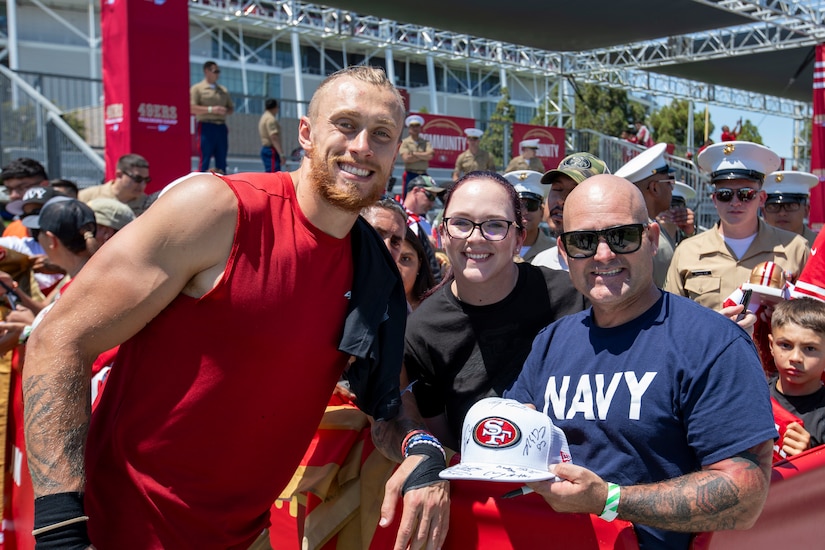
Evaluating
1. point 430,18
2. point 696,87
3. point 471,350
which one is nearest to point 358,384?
point 471,350

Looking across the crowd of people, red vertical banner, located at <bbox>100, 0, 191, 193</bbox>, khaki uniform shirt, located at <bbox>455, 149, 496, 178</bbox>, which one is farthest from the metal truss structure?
the crowd of people

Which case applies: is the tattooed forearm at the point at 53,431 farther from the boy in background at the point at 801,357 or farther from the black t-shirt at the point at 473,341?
the boy in background at the point at 801,357

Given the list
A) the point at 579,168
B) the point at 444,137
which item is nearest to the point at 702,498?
the point at 579,168

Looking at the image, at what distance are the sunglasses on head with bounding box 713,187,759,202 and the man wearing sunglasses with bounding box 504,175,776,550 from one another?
2584 millimetres

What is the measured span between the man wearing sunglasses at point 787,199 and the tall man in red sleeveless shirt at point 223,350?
5014 mm

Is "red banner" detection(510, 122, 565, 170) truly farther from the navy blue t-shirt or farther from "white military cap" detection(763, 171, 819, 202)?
the navy blue t-shirt

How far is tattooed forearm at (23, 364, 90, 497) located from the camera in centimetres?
192

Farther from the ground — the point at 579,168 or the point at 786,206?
the point at 579,168

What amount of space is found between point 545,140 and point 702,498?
53.5 ft

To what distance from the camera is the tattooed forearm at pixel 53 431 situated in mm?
1924

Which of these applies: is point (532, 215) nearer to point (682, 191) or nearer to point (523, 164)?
point (682, 191)

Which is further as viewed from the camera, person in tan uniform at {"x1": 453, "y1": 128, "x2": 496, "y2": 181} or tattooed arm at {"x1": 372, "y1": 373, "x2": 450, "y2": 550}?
person in tan uniform at {"x1": 453, "y1": 128, "x2": 496, "y2": 181}

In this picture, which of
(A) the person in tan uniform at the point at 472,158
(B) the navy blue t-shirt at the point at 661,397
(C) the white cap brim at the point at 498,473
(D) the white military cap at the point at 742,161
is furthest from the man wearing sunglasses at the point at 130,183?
(C) the white cap brim at the point at 498,473

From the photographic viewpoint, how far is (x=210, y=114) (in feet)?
39.0
